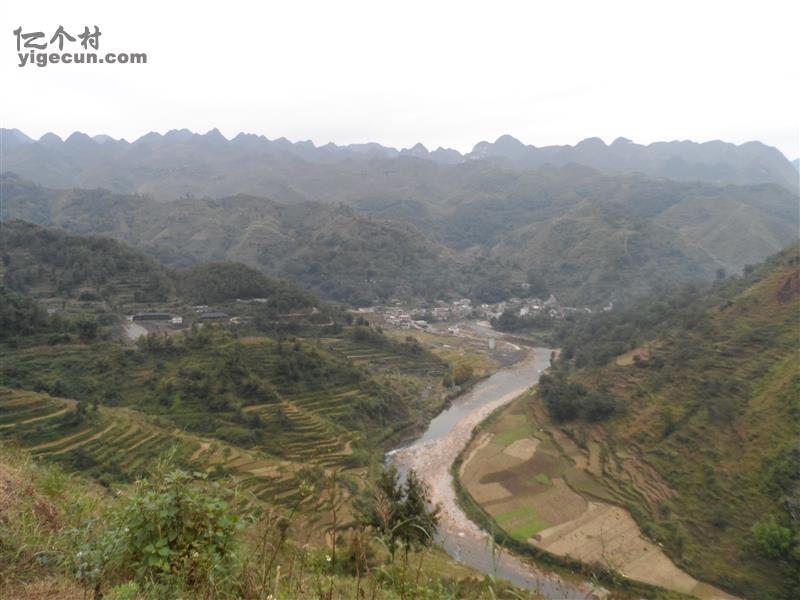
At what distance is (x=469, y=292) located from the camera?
89.4 meters

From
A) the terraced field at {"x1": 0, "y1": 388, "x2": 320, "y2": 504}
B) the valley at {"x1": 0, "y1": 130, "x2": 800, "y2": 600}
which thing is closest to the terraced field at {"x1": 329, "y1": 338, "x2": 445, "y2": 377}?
the valley at {"x1": 0, "y1": 130, "x2": 800, "y2": 600}

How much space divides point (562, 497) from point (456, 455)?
7.61m

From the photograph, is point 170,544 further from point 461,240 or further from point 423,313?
point 461,240

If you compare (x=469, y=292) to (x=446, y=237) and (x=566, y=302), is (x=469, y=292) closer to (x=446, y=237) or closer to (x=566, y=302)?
(x=566, y=302)

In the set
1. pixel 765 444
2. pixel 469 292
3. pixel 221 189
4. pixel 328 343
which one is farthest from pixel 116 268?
pixel 221 189

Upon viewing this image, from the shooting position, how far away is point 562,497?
23.6m

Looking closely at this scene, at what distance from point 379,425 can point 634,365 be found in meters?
19.1

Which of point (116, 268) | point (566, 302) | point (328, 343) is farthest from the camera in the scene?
point (566, 302)

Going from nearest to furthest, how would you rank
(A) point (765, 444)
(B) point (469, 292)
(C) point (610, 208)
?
1. (A) point (765, 444)
2. (B) point (469, 292)
3. (C) point (610, 208)

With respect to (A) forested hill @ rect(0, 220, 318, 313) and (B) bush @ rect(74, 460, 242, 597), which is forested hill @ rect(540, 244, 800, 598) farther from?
(A) forested hill @ rect(0, 220, 318, 313)

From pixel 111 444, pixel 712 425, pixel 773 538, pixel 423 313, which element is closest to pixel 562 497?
pixel 773 538

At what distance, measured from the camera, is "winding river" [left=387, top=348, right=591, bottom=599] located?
18.6 metres

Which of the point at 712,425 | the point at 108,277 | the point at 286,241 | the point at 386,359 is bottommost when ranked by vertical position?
the point at 386,359

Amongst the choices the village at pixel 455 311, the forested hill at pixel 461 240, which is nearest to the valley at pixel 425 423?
the village at pixel 455 311
